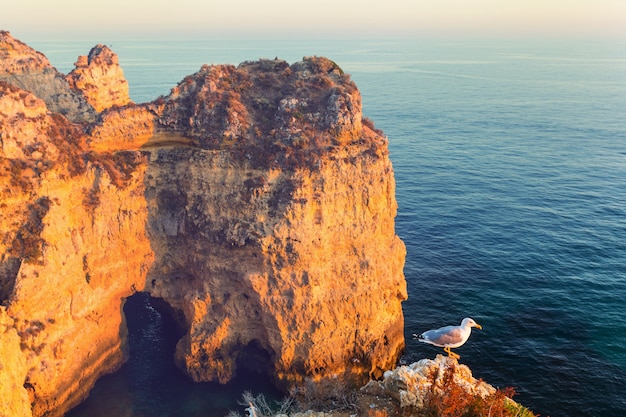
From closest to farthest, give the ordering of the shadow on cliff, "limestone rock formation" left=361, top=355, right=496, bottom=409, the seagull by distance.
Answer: "limestone rock formation" left=361, top=355, right=496, bottom=409
the seagull
the shadow on cliff

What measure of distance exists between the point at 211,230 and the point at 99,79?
35615mm

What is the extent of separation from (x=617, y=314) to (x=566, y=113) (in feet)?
367

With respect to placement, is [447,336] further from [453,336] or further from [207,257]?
[207,257]

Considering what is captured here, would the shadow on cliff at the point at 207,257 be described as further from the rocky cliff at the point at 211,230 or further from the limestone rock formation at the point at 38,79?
the limestone rock formation at the point at 38,79

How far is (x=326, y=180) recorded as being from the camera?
3844 cm

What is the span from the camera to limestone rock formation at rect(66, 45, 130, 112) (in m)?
59.8

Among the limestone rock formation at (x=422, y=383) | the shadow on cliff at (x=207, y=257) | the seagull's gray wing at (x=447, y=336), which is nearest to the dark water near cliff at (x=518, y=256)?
the shadow on cliff at (x=207, y=257)

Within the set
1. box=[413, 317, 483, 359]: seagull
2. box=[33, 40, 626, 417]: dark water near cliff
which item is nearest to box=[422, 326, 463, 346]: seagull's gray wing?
box=[413, 317, 483, 359]: seagull

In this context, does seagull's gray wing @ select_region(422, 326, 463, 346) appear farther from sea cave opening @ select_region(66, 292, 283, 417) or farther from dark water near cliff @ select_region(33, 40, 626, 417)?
sea cave opening @ select_region(66, 292, 283, 417)

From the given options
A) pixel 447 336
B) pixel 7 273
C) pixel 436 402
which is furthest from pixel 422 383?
pixel 7 273

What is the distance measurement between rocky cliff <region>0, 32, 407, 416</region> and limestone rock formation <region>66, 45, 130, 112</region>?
19823 mm

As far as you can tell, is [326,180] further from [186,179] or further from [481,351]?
[481,351]

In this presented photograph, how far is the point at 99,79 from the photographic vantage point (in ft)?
204

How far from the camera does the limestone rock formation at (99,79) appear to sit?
59750 millimetres
